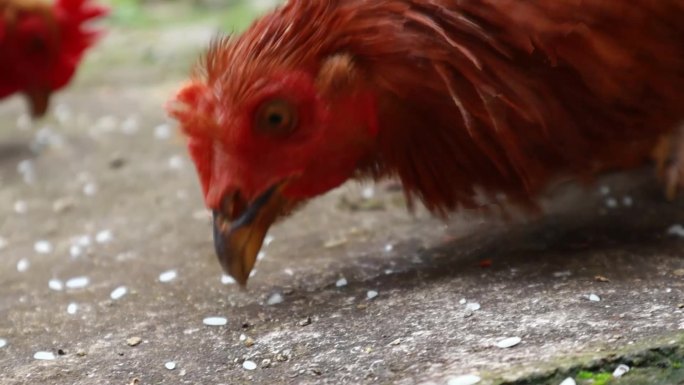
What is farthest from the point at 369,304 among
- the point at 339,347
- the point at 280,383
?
the point at 280,383

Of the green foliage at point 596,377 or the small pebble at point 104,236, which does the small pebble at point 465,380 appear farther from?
the small pebble at point 104,236

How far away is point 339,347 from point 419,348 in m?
0.15

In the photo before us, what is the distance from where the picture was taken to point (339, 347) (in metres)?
1.56

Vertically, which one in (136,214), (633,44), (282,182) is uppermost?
(633,44)

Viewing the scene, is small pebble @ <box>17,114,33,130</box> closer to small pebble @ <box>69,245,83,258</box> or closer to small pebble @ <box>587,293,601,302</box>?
small pebble @ <box>69,245,83,258</box>

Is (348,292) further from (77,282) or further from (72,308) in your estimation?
(77,282)

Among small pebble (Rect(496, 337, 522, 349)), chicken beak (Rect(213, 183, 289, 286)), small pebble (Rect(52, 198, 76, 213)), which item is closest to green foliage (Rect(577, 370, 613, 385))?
small pebble (Rect(496, 337, 522, 349))

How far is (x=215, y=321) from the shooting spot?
5.85 ft

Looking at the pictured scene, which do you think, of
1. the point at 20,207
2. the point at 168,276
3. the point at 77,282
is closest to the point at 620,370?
the point at 168,276

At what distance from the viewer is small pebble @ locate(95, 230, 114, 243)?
245 centimetres

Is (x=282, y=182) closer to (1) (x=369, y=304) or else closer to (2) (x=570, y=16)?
(1) (x=369, y=304)

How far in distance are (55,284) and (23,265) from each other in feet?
0.75

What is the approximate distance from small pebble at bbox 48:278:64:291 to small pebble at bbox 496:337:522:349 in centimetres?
113

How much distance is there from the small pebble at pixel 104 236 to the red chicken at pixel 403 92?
0.81 meters
